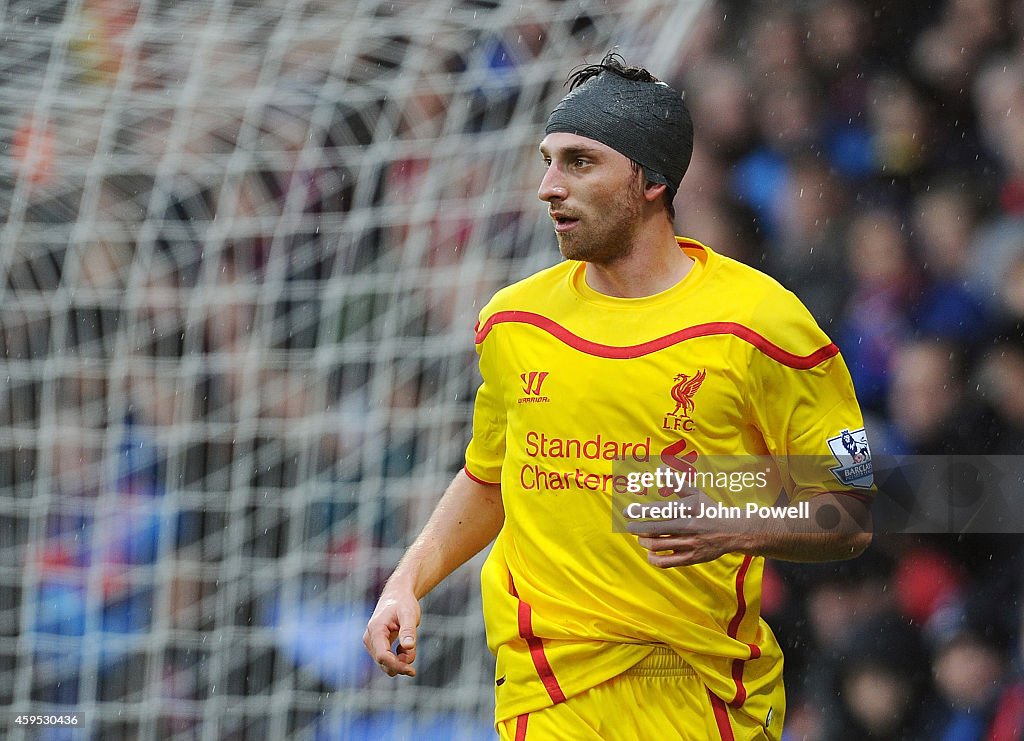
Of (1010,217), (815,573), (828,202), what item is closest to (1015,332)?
(1010,217)

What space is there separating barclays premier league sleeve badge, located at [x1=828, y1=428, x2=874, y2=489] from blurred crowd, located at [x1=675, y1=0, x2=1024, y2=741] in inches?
63.0

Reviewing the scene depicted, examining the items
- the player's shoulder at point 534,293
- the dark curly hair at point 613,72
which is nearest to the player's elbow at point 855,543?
the player's shoulder at point 534,293

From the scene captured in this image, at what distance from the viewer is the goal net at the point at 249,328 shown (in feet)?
13.6

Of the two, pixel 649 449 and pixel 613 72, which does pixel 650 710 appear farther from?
pixel 613 72

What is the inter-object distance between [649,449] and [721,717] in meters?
0.45

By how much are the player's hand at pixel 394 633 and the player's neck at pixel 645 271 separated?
63 centimetres

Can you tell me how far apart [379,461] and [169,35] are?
4.97 ft

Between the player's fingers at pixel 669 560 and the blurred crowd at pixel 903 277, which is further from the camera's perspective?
the blurred crowd at pixel 903 277

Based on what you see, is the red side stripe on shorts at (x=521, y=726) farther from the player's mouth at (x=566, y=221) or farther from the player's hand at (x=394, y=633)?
the player's mouth at (x=566, y=221)

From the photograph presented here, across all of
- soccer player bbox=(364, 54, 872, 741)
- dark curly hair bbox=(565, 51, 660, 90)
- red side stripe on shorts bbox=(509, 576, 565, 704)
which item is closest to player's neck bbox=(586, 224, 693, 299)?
soccer player bbox=(364, 54, 872, 741)

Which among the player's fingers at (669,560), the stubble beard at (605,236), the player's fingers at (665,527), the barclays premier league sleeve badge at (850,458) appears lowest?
the player's fingers at (669,560)

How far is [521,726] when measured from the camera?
228 cm

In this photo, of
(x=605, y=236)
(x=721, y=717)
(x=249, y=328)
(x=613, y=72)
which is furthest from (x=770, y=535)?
(x=249, y=328)

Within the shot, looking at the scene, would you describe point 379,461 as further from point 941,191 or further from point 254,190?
point 941,191
